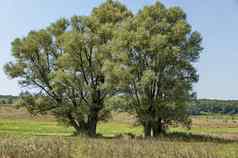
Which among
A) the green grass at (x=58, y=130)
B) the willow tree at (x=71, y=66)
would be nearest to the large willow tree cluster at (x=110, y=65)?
the willow tree at (x=71, y=66)

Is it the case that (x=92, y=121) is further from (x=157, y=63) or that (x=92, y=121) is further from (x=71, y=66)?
(x=157, y=63)

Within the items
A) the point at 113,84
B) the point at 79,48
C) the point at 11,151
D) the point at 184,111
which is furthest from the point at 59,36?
the point at 11,151

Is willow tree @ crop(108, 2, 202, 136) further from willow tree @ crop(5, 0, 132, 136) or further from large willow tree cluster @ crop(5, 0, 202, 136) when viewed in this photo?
willow tree @ crop(5, 0, 132, 136)

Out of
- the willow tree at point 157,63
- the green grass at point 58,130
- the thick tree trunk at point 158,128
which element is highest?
the willow tree at point 157,63

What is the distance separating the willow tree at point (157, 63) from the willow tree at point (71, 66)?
4.98 m

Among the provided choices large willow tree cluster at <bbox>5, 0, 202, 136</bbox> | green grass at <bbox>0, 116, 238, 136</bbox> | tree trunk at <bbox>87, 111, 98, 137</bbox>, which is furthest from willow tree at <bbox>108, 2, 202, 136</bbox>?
tree trunk at <bbox>87, 111, 98, 137</bbox>

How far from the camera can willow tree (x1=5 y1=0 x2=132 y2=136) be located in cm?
4722

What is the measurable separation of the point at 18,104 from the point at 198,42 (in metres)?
24.2

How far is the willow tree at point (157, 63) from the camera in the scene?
1545 inches

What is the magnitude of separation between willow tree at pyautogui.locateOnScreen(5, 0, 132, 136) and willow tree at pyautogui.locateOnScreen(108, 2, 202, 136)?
4978 mm

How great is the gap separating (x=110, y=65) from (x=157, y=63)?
16.7ft

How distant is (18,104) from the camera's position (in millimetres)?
49969

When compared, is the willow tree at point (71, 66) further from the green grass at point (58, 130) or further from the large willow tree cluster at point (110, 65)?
the green grass at point (58, 130)

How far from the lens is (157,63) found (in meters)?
40.1
